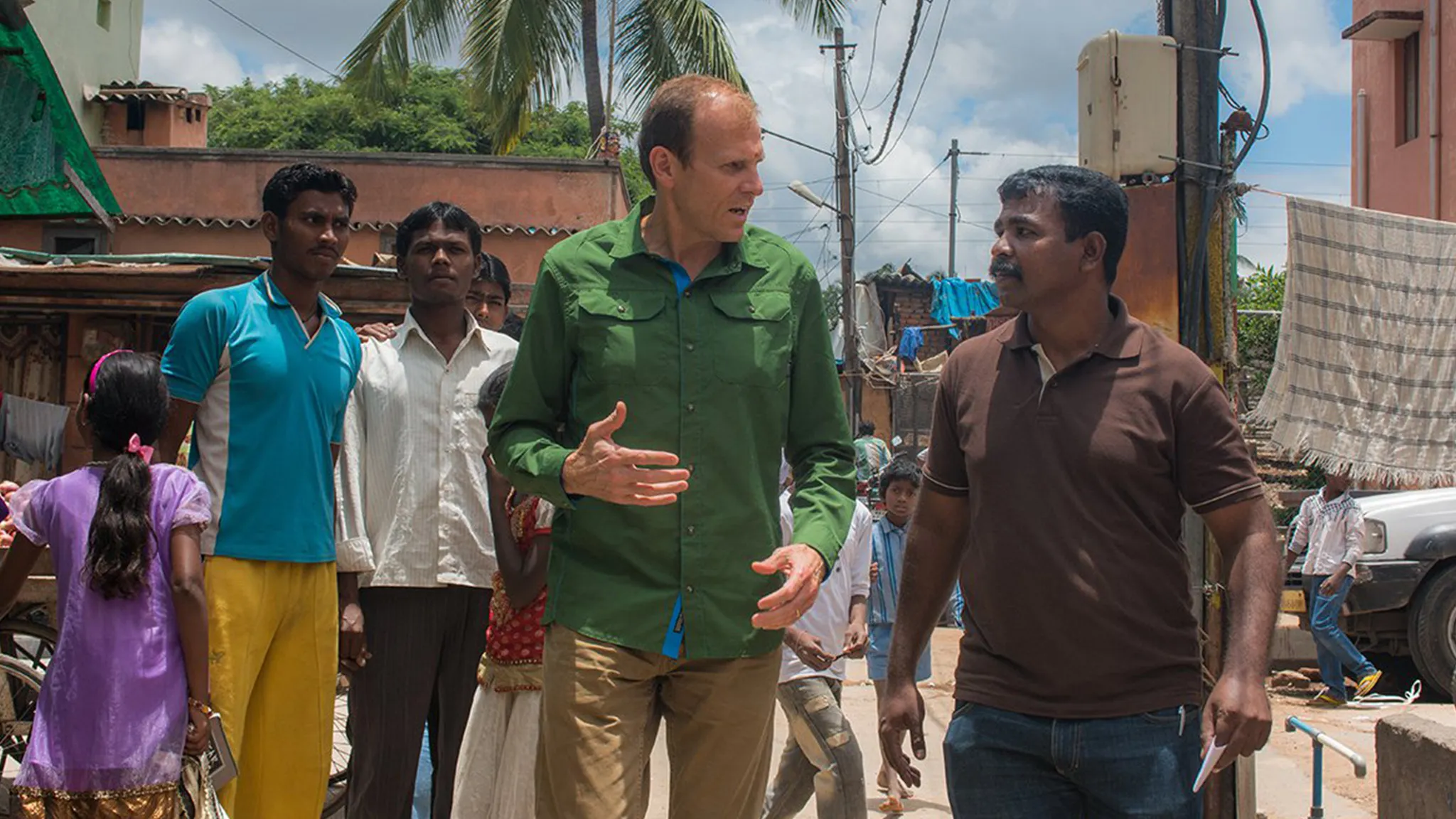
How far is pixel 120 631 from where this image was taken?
12.7 feet

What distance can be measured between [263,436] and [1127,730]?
8.55 ft

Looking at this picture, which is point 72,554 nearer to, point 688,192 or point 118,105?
point 688,192

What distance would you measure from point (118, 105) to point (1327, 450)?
22.9 meters

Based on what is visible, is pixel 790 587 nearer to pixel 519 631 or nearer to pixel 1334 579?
pixel 519 631

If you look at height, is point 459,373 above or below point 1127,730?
above

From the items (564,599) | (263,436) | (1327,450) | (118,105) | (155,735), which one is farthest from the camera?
(118,105)

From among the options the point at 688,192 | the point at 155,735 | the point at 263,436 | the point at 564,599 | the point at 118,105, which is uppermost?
the point at 118,105

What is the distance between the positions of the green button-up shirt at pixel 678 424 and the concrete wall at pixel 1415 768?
220cm

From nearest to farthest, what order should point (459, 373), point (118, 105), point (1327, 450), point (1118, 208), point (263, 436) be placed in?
point (1118, 208) < point (263, 436) < point (459, 373) < point (1327, 450) < point (118, 105)

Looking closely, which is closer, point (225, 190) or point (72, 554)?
point (72, 554)

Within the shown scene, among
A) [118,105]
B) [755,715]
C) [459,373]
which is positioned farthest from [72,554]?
[118,105]

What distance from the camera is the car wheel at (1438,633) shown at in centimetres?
1191

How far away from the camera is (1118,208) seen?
350 centimetres

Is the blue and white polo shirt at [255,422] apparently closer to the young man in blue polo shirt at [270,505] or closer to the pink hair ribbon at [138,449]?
the young man in blue polo shirt at [270,505]
